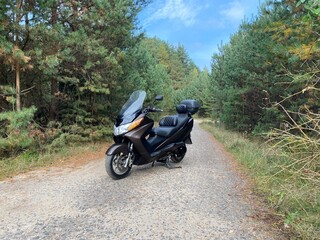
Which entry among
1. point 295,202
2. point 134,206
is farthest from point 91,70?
point 295,202

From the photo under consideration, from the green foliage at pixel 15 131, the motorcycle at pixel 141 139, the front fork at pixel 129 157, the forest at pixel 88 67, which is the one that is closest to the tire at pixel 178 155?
the motorcycle at pixel 141 139

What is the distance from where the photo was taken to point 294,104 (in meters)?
10.4

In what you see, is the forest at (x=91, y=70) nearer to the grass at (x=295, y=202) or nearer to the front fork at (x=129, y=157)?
the grass at (x=295, y=202)

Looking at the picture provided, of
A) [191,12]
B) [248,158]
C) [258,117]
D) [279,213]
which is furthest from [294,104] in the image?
[279,213]

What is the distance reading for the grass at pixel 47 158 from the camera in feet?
19.3

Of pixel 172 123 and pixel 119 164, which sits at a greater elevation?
pixel 172 123

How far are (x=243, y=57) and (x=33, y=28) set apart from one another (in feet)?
29.8

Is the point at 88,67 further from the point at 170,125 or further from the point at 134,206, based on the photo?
the point at 134,206

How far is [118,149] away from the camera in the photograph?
16.4ft

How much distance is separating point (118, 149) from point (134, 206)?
1.43 meters

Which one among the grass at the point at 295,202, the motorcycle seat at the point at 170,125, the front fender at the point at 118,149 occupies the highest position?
the motorcycle seat at the point at 170,125

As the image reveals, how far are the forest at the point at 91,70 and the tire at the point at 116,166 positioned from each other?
251cm

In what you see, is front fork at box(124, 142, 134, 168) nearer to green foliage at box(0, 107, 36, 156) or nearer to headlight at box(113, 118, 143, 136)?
headlight at box(113, 118, 143, 136)

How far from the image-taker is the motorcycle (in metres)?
5.08
